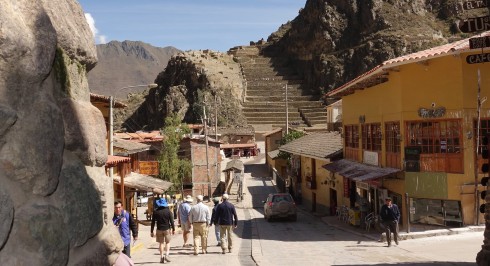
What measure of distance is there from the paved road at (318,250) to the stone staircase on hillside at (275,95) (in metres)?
64.8

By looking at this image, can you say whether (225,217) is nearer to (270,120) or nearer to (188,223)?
(188,223)

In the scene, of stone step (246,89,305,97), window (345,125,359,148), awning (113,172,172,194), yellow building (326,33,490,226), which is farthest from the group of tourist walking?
stone step (246,89,305,97)

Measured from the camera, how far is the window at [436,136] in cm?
1891

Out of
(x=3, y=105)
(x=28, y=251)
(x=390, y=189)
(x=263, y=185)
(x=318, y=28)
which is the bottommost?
(x=263, y=185)

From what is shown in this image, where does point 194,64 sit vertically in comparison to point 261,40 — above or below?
below

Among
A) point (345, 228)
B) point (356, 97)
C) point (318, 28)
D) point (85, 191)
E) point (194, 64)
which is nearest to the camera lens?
point (85, 191)

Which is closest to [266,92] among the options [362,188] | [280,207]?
[280,207]

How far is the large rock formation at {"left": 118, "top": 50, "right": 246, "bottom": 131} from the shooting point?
297 feet

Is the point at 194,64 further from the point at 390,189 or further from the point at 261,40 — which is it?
the point at 390,189

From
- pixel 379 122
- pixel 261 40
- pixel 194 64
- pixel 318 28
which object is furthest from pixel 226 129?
pixel 261 40

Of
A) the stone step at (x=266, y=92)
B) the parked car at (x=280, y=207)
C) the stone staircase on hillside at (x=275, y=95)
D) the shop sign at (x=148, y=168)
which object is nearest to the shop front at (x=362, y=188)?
the parked car at (x=280, y=207)

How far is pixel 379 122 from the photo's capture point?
23.0 meters

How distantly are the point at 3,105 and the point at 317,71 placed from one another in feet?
325

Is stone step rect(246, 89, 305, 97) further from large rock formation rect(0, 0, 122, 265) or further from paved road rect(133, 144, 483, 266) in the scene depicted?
large rock formation rect(0, 0, 122, 265)
